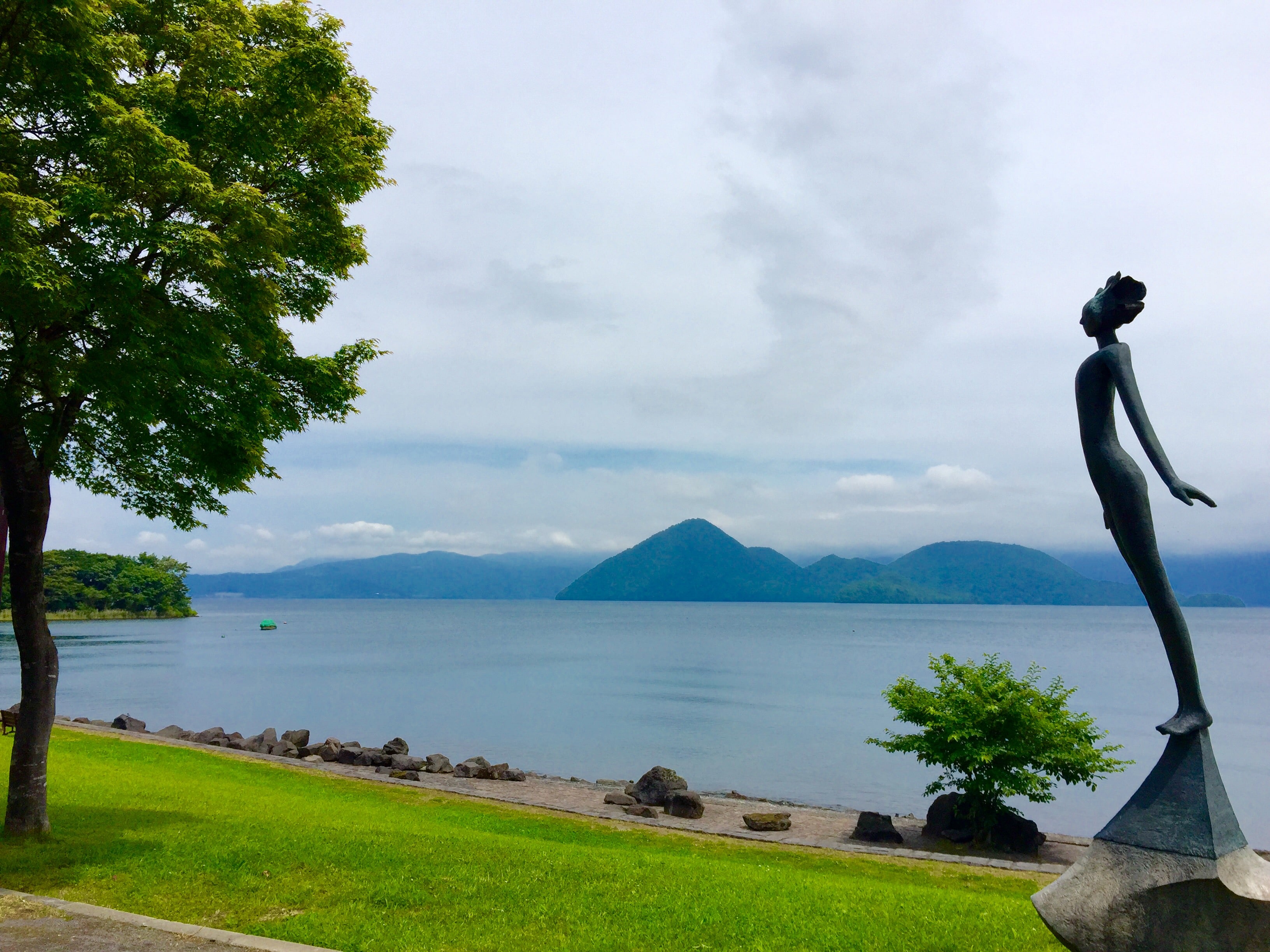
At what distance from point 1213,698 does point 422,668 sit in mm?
60261

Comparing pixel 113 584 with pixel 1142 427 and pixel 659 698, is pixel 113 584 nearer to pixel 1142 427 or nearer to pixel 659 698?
pixel 659 698

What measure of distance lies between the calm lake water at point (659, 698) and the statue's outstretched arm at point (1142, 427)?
71.8 feet

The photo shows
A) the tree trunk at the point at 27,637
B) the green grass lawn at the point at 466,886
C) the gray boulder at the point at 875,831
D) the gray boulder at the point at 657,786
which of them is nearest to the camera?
the green grass lawn at the point at 466,886

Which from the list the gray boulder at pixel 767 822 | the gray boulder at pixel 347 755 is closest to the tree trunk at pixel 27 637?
the gray boulder at pixel 767 822

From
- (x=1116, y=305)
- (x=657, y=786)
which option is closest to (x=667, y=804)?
(x=657, y=786)

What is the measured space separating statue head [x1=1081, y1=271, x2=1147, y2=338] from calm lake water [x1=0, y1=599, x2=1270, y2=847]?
22227 mm

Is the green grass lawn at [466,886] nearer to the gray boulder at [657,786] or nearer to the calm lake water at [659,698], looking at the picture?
the gray boulder at [657,786]

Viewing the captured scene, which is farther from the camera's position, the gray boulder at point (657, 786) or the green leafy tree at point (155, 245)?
the gray boulder at point (657, 786)

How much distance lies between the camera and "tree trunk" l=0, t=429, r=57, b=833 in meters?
10.5

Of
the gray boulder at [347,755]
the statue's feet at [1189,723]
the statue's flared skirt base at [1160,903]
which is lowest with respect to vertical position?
the gray boulder at [347,755]

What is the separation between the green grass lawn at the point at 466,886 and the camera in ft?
25.7

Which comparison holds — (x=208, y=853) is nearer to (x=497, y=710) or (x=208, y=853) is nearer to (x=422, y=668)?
(x=497, y=710)

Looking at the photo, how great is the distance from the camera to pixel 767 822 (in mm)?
17938

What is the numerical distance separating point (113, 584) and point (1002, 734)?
15187 cm
